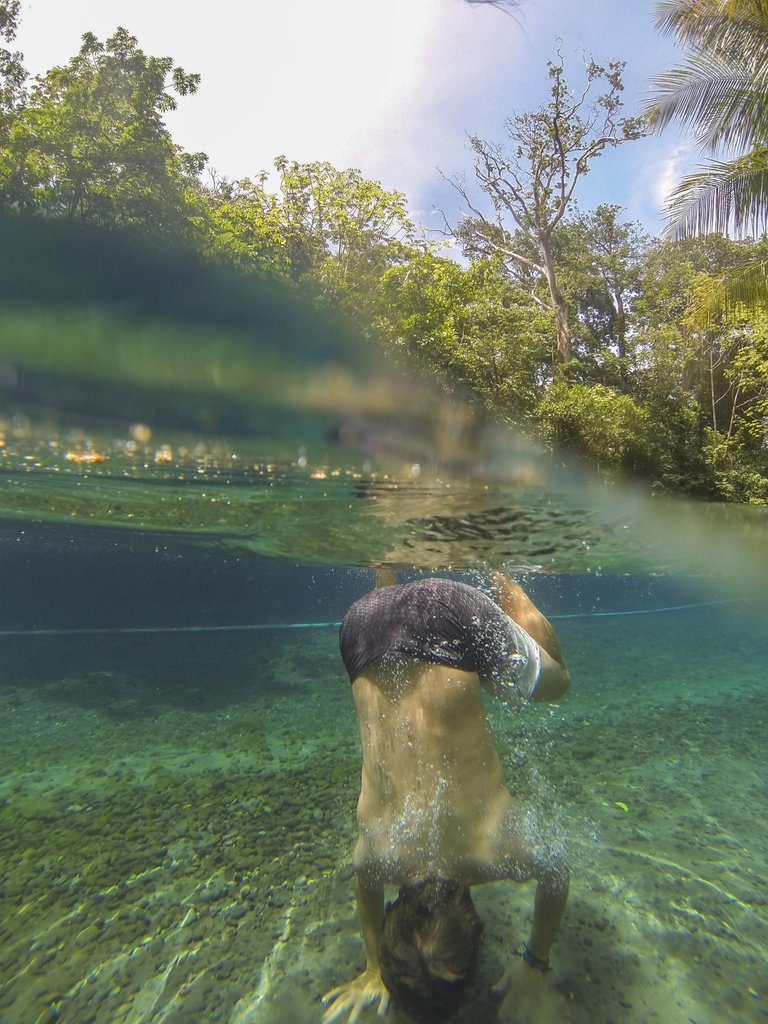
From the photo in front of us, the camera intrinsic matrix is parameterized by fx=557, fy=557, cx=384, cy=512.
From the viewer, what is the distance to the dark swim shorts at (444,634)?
2.94 meters

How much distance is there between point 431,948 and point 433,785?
64 cm

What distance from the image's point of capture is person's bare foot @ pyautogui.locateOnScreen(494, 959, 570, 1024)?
121 inches

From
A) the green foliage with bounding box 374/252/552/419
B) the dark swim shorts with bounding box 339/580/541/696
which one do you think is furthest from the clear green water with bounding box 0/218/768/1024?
the green foliage with bounding box 374/252/552/419

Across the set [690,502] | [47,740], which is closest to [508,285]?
[690,502]

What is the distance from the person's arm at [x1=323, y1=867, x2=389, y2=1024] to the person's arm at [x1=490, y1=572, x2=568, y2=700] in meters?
1.36

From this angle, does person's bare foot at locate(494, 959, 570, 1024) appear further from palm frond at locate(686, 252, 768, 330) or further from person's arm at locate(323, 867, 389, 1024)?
palm frond at locate(686, 252, 768, 330)

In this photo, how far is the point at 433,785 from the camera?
9.10ft

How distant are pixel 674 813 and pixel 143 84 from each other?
48.5 feet

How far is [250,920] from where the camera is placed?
3.88 m

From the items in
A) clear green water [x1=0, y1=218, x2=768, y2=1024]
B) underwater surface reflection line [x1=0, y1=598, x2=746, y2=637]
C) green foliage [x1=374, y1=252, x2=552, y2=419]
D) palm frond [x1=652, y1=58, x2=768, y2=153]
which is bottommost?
underwater surface reflection line [x1=0, y1=598, x2=746, y2=637]

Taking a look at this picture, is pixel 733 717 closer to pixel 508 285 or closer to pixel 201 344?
pixel 201 344

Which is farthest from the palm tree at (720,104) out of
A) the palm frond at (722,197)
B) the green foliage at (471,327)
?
the green foliage at (471,327)

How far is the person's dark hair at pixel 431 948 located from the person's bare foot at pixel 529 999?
34.9 inches

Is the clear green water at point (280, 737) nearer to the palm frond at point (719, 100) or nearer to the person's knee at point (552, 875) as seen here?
the person's knee at point (552, 875)
